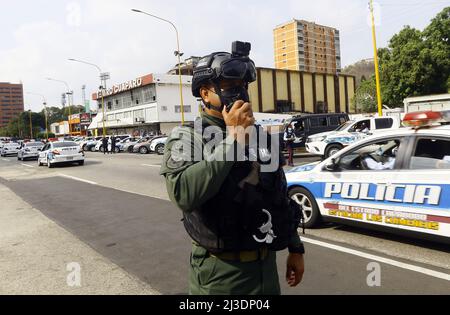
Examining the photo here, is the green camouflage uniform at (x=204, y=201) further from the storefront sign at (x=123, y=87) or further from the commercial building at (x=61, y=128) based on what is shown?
the commercial building at (x=61, y=128)

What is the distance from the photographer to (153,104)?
50.8m

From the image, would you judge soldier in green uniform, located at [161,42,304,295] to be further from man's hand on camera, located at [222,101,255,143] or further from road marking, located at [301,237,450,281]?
road marking, located at [301,237,450,281]

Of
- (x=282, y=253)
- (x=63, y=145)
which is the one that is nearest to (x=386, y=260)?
(x=282, y=253)

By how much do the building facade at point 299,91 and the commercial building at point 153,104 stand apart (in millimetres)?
9122

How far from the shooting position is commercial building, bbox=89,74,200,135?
5053 cm

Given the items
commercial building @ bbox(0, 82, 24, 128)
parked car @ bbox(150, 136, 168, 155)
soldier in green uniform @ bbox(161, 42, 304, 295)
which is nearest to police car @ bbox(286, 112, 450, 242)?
soldier in green uniform @ bbox(161, 42, 304, 295)

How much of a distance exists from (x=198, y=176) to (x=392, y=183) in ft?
12.3

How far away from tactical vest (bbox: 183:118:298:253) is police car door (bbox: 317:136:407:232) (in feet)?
11.0

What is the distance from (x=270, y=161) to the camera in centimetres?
188

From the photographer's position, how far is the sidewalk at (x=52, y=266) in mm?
3801
